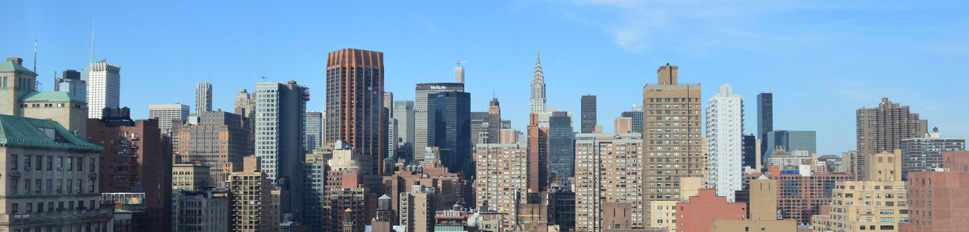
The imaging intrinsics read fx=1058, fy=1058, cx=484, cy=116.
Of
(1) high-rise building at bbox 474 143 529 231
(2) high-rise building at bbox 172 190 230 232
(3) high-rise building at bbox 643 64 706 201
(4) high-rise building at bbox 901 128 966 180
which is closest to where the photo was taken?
(2) high-rise building at bbox 172 190 230 232

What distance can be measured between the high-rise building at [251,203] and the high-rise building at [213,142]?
128ft

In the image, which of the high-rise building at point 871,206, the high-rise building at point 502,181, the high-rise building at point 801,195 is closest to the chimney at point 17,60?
the high-rise building at point 871,206

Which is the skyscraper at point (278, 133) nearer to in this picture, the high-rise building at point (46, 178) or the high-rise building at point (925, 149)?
the high-rise building at point (925, 149)

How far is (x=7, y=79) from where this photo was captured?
175ft

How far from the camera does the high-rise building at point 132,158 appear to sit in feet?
317

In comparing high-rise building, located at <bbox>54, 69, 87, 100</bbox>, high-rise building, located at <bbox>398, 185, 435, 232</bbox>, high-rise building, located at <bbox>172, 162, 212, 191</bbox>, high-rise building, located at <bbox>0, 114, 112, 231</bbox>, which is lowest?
high-rise building, located at <bbox>398, 185, 435, 232</bbox>

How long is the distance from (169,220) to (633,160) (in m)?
86.0

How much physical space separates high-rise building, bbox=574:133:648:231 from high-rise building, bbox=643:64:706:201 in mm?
26534

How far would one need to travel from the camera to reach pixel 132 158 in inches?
3890

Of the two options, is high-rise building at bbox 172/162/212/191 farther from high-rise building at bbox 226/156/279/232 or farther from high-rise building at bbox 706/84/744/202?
high-rise building at bbox 706/84/744/202

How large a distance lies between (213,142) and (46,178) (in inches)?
5623

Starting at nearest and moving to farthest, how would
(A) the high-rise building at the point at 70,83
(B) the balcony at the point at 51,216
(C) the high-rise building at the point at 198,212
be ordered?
1. (B) the balcony at the point at 51,216
2. (A) the high-rise building at the point at 70,83
3. (C) the high-rise building at the point at 198,212

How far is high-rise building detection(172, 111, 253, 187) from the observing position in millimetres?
185625

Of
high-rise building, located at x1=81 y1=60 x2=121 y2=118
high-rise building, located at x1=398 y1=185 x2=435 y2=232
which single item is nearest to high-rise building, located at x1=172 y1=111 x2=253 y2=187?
high-rise building, located at x1=398 y1=185 x2=435 y2=232
